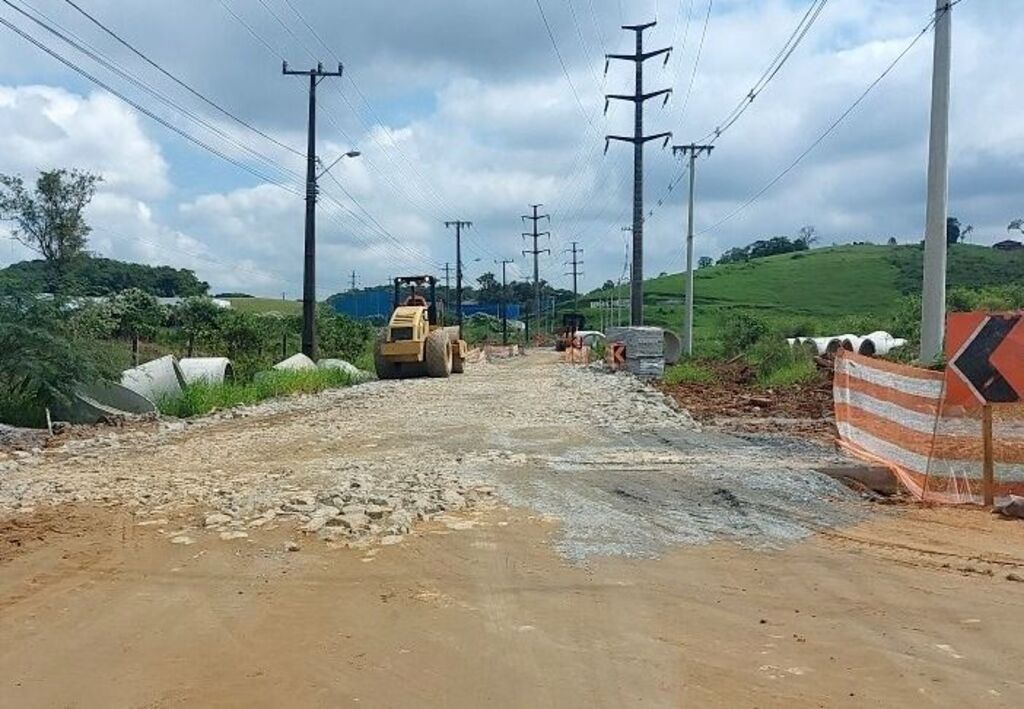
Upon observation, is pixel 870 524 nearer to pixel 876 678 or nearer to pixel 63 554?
pixel 876 678

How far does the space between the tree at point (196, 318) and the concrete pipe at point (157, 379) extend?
12.8m

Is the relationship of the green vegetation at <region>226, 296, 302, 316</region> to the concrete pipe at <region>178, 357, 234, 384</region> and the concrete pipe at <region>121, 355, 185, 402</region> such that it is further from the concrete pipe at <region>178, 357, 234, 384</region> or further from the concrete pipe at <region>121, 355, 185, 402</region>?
the concrete pipe at <region>121, 355, 185, 402</region>

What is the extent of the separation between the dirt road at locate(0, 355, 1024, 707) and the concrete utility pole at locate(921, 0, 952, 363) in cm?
561

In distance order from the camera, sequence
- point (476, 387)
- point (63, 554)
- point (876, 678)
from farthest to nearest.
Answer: point (476, 387), point (63, 554), point (876, 678)

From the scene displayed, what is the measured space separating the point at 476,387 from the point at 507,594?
20.8 m

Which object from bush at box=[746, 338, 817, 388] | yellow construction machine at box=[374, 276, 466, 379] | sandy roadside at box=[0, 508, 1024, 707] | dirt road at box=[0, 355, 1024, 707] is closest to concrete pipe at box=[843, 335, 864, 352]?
bush at box=[746, 338, 817, 388]

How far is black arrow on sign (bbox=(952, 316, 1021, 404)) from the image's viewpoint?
8.70 metres

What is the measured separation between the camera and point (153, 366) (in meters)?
20.4

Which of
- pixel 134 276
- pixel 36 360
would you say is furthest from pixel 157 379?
pixel 134 276

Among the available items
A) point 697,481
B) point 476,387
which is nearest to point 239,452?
point 697,481

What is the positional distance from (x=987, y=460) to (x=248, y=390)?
17.9 m

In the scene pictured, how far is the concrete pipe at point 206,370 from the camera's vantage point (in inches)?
915

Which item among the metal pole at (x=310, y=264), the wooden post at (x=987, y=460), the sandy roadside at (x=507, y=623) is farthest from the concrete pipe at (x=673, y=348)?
the sandy roadside at (x=507, y=623)

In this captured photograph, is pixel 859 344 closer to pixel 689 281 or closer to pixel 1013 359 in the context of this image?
pixel 689 281
